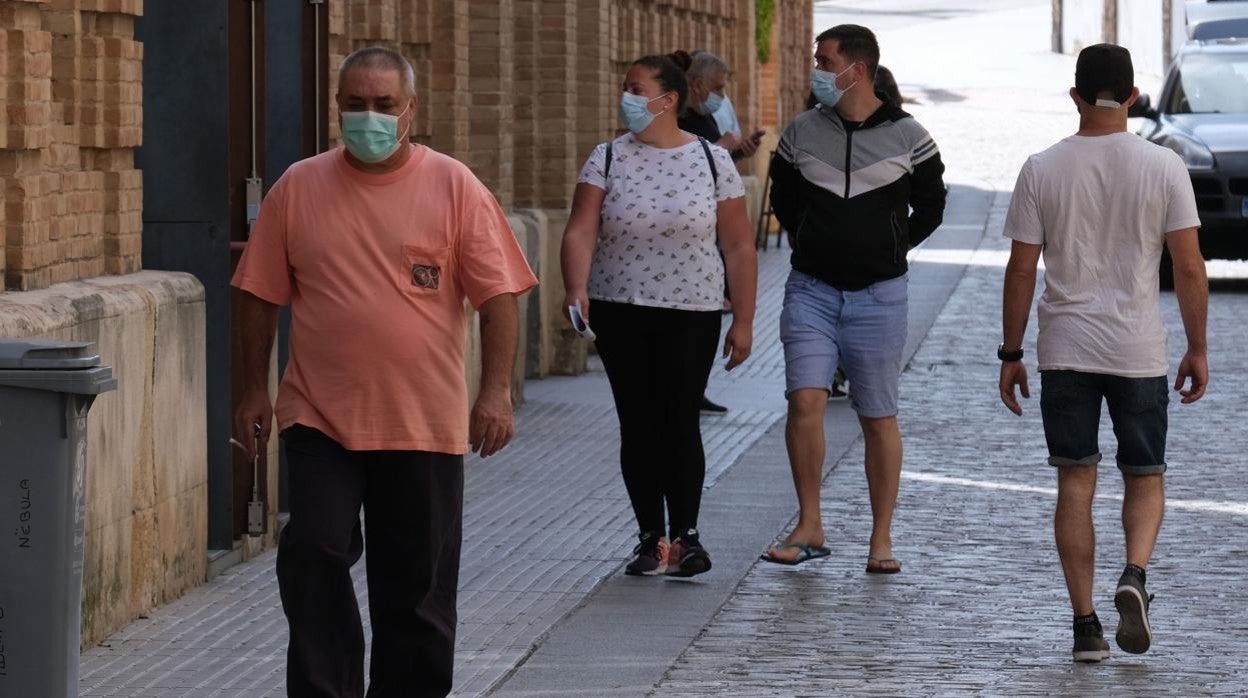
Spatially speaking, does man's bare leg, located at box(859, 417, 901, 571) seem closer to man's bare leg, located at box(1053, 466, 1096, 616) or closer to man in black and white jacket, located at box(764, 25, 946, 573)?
man in black and white jacket, located at box(764, 25, 946, 573)

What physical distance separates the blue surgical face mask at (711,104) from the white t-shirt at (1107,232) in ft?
19.2

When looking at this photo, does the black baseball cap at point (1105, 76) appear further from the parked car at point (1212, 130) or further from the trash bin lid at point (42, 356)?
the parked car at point (1212, 130)

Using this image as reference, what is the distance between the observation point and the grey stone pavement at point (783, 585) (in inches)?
279

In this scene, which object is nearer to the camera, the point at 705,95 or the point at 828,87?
the point at 828,87

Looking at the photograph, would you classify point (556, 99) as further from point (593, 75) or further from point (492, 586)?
point (492, 586)

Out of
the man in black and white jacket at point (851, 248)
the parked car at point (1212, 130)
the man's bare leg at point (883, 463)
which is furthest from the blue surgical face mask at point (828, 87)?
the parked car at point (1212, 130)

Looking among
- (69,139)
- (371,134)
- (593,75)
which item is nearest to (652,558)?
(69,139)

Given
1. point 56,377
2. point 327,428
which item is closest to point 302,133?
point 327,428

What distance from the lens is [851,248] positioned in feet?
28.1

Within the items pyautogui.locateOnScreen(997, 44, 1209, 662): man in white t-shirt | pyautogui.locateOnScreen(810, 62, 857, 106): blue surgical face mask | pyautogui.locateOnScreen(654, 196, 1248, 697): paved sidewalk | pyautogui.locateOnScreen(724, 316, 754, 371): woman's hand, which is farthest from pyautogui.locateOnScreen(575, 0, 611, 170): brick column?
pyautogui.locateOnScreen(997, 44, 1209, 662): man in white t-shirt

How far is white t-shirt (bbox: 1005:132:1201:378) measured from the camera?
23.6 ft

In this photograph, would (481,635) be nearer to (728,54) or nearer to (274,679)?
(274,679)

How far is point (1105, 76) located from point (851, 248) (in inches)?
63.0

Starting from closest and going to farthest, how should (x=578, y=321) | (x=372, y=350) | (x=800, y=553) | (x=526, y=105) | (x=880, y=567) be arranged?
(x=372, y=350)
(x=578, y=321)
(x=880, y=567)
(x=800, y=553)
(x=526, y=105)
